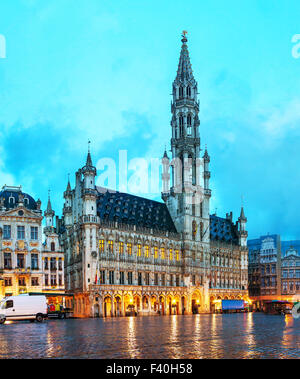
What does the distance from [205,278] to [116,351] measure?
83.3 metres

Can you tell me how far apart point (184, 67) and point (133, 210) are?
38.3m

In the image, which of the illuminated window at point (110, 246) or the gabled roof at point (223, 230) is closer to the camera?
the illuminated window at point (110, 246)

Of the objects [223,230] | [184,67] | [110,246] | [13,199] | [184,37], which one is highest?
[184,37]

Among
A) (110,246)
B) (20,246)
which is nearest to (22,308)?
(20,246)

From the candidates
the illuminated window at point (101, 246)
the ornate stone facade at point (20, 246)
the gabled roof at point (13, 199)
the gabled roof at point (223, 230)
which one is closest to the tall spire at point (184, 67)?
the gabled roof at point (223, 230)

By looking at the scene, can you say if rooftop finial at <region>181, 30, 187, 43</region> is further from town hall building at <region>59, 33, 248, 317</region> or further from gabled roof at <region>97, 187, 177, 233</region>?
gabled roof at <region>97, 187, 177, 233</region>

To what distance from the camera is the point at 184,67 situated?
108 m

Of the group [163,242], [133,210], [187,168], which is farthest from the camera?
[187,168]

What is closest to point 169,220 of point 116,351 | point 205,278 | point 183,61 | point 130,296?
point 205,278

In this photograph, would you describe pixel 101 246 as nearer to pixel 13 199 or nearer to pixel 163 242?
pixel 163 242

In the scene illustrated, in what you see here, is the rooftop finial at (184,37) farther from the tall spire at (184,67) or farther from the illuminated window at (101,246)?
the illuminated window at (101,246)

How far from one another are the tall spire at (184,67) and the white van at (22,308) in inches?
2843

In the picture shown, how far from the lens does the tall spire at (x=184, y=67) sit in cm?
10626
